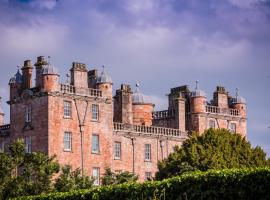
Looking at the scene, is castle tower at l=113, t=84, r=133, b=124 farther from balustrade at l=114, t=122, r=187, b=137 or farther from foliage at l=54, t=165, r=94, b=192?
foliage at l=54, t=165, r=94, b=192

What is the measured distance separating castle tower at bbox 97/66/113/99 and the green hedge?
107 feet

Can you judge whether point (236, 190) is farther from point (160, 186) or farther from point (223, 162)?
point (223, 162)

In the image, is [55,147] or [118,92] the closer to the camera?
[55,147]

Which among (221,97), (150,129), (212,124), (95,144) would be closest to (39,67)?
(95,144)

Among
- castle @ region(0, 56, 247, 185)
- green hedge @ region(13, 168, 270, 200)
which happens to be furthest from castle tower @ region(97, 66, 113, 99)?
green hedge @ region(13, 168, 270, 200)

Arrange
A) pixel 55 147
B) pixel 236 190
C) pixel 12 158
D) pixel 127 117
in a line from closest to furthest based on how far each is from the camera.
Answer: pixel 236 190 → pixel 12 158 → pixel 55 147 → pixel 127 117

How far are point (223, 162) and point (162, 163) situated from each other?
16.4 ft

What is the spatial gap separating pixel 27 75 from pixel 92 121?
271 inches

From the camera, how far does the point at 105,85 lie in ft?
249

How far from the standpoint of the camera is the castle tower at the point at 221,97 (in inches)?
3442

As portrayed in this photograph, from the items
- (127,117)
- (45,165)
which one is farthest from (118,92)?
(45,165)

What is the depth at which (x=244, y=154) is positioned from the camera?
73.6m

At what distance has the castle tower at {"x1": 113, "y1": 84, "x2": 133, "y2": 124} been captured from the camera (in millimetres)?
79438

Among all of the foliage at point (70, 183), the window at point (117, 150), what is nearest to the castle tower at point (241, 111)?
the window at point (117, 150)
